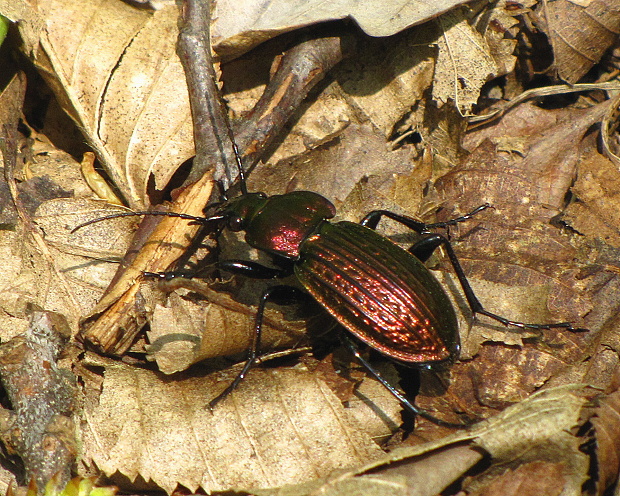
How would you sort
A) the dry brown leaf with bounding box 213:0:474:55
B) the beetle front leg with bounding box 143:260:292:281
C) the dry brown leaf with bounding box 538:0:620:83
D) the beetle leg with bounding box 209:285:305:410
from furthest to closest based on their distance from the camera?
the dry brown leaf with bounding box 538:0:620:83
the dry brown leaf with bounding box 213:0:474:55
the beetle front leg with bounding box 143:260:292:281
the beetle leg with bounding box 209:285:305:410

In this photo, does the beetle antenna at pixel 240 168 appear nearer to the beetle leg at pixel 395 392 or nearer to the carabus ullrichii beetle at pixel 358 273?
the carabus ullrichii beetle at pixel 358 273

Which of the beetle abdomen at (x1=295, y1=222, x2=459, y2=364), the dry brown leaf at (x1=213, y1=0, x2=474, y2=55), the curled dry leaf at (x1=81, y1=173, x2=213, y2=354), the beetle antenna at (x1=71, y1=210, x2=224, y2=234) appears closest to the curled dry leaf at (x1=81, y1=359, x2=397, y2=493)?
the curled dry leaf at (x1=81, y1=173, x2=213, y2=354)

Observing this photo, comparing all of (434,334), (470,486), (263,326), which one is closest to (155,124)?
(263,326)

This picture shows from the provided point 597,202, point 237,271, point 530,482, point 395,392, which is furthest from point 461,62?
point 530,482

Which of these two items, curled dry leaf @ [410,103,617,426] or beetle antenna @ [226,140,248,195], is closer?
curled dry leaf @ [410,103,617,426]

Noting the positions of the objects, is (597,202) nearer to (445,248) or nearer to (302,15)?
(445,248)

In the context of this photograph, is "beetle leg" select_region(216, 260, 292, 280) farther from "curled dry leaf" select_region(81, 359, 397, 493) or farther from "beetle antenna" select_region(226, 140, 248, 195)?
"curled dry leaf" select_region(81, 359, 397, 493)
